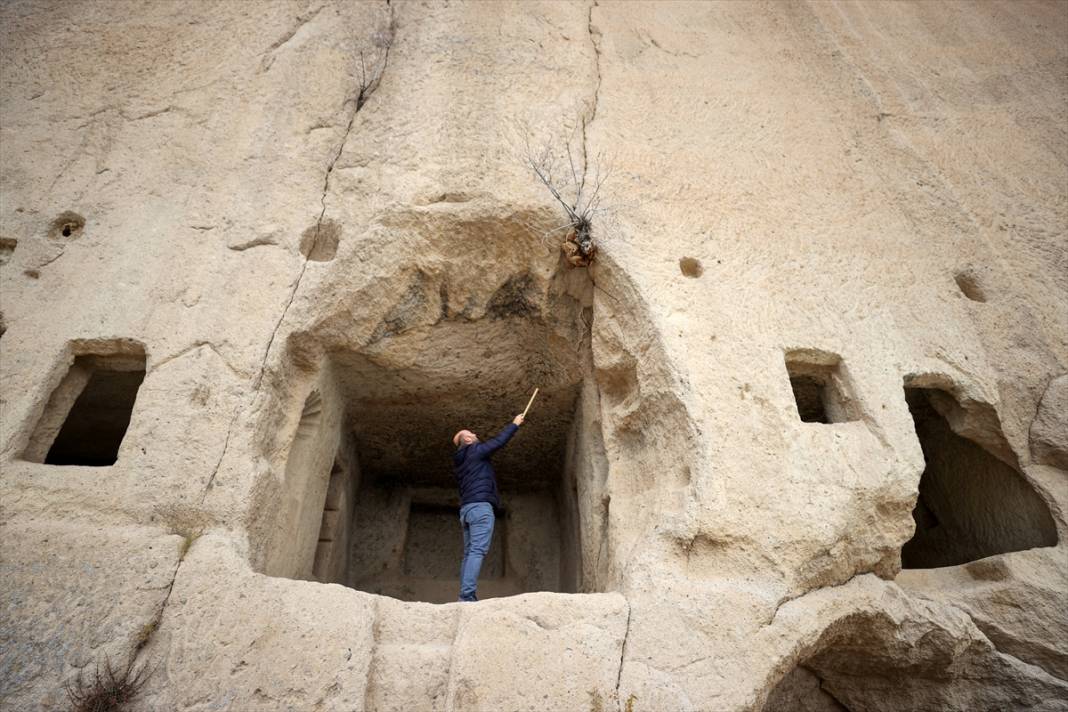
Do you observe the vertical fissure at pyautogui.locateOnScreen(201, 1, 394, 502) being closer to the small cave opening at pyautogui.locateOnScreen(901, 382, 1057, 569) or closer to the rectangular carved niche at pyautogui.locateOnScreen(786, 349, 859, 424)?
the rectangular carved niche at pyautogui.locateOnScreen(786, 349, 859, 424)

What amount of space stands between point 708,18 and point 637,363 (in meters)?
3.65

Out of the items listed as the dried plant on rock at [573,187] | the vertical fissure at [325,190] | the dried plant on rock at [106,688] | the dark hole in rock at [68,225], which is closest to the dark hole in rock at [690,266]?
the dried plant on rock at [573,187]

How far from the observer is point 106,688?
2330 millimetres

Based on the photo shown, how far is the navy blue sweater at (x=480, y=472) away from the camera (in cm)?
402

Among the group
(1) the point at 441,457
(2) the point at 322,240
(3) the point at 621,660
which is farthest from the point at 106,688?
(1) the point at 441,457

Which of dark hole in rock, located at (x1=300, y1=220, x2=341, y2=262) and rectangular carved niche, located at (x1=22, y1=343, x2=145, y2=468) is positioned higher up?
dark hole in rock, located at (x1=300, y1=220, x2=341, y2=262)

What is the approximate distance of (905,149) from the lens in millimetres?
4652

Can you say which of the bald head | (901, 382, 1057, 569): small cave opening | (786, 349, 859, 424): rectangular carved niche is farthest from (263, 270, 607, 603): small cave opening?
(901, 382, 1057, 569): small cave opening

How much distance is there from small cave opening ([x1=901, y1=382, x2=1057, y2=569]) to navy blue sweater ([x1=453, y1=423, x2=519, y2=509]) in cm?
236

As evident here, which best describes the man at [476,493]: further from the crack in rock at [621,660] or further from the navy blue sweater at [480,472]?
the crack in rock at [621,660]

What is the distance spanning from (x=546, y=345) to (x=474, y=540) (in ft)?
4.39

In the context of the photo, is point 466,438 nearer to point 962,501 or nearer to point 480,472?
point 480,472

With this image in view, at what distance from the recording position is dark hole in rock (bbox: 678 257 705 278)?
12.0 ft

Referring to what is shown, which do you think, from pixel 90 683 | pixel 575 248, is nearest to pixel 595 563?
pixel 575 248
